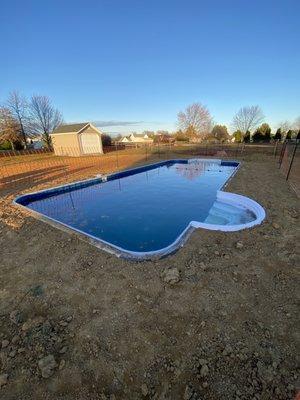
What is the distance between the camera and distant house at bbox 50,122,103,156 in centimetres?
2114

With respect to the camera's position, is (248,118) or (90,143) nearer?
(90,143)

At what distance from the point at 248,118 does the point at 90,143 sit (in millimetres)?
40761

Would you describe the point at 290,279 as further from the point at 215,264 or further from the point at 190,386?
the point at 190,386

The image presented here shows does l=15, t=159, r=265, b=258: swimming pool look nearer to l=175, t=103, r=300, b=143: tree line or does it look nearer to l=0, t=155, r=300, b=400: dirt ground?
l=0, t=155, r=300, b=400: dirt ground

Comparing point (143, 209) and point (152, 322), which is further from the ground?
point (152, 322)

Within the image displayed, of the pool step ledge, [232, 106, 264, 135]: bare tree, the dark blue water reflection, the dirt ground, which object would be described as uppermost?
[232, 106, 264, 135]: bare tree

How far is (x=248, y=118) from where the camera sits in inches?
1921

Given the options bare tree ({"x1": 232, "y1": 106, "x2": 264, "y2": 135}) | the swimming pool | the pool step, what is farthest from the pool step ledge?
bare tree ({"x1": 232, "y1": 106, "x2": 264, "y2": 135})

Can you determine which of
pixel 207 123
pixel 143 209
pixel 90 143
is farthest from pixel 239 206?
pixel 207 123

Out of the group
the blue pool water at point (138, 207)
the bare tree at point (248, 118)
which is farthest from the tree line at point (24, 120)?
the bare tree at point (248, 118)

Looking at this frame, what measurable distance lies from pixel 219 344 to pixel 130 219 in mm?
5092

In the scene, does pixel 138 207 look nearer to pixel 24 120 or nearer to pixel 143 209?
pixel 143 209

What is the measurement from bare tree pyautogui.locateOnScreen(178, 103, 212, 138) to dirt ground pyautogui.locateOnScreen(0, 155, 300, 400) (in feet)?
145

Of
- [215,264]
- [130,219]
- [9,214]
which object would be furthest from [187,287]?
[9,214]
